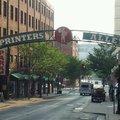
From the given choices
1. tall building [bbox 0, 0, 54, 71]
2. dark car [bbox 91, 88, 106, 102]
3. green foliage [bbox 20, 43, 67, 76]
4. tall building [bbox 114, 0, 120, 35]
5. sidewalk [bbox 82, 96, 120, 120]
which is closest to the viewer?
sidewalk [bbox 82, 96, 120, 120]

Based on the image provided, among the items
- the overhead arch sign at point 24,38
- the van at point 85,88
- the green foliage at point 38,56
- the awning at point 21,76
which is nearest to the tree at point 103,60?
the van at point 85,88

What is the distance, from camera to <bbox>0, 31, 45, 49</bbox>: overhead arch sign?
4034 centimetres

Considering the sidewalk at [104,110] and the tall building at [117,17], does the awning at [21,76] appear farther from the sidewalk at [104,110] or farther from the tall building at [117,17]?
the sidewalk at [104,110]

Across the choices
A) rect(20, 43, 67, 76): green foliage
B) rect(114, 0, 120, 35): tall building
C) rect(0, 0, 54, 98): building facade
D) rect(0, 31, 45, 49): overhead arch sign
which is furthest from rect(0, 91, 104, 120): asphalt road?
rect(20, 43, 67, 76): green foliage

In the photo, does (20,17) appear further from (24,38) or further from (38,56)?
(24,38)

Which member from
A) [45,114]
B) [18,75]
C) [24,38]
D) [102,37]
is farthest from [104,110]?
[18,75]

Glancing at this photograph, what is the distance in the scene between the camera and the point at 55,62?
2835 inches

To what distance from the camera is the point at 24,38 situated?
1594 inches

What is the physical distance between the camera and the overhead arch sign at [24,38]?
40344 millimetres

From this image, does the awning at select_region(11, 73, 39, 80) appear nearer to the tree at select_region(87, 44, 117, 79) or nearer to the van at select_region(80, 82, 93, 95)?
the tree at select_region(87, 44, 117, 79)

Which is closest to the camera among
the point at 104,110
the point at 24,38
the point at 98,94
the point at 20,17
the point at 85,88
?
the point at 104,110

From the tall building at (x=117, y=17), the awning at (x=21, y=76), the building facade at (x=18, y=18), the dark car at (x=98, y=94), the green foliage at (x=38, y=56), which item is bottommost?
the dark car at (x=98, y=94)

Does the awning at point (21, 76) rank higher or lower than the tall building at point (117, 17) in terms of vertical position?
lower

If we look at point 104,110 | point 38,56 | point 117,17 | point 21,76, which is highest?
point 117,17
